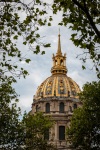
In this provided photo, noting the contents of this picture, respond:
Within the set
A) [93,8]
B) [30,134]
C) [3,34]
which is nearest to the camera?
[93,8]

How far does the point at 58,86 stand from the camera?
300ft

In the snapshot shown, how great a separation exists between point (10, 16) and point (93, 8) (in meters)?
3.23

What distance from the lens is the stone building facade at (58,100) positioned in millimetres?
81500

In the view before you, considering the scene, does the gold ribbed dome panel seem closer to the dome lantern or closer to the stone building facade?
the stone building facade

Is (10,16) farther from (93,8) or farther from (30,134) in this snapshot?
(30,134)

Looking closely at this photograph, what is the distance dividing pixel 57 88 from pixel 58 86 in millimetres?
809

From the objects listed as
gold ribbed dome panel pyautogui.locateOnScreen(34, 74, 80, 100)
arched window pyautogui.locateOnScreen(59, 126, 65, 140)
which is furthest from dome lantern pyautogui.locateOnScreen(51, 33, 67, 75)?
arched window pyautogui.locateOnScreen(59, 126, 65, 140)

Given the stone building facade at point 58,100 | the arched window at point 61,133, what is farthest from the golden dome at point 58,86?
the arched window at point 61,133

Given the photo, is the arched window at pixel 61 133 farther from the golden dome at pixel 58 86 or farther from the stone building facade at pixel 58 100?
the golden dome at pixel 58 86

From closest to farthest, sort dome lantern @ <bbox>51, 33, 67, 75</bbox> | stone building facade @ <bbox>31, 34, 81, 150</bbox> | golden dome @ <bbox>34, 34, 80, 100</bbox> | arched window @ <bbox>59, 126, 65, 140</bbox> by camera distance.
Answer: arched window @ <bbox>59, 126, 65, 140</bbox> → stone building facade @ <bbox>31, 34, 81, 150</bbox> → golden dome @ <bbox>34, 34, 80, 100</bbox> → dome lantern @ <bbox>51, 33, 67, 75</bbox>

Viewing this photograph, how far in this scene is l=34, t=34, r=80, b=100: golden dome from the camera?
89.9 meters

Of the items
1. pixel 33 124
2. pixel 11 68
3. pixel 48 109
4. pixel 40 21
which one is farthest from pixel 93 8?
pixel 48 109

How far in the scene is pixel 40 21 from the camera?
13.5 m

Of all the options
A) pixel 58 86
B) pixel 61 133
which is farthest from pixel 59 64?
pixel 61 133
